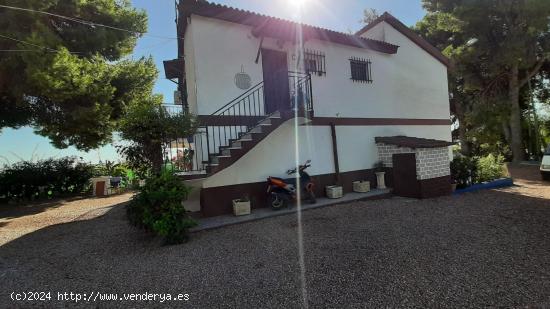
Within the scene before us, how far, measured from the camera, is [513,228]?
15.5ft

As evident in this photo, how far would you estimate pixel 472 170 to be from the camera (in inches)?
361

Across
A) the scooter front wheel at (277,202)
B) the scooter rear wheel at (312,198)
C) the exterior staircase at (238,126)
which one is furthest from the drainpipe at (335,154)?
the scooter front wheel at (277,202)

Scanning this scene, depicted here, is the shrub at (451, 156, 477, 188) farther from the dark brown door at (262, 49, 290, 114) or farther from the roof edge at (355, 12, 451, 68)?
the dark brown door at (262, 49, 290, 114)

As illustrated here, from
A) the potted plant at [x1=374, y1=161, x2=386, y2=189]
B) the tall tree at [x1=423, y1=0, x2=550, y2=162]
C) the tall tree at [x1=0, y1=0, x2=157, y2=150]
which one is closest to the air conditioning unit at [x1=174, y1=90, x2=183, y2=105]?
the tall tree at [x1=0, y1=0, x2=157, y2=150]

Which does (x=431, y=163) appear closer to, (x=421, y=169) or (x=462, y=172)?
(x=421, y=169)

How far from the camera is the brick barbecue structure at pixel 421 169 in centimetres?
761

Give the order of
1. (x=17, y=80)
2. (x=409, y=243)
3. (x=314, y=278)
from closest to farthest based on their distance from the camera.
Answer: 1. (x=314, y=278)
2. (x=409, y=243)
3. (x=17, y=80)

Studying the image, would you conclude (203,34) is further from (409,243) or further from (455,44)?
(455,44)

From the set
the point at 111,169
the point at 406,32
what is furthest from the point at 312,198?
the point at 111,169

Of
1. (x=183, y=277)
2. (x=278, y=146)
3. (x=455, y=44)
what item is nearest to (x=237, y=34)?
(x=278, y=146)

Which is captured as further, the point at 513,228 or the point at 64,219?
the point at 64,219

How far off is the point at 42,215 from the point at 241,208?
6742mm

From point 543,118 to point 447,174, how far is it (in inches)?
839

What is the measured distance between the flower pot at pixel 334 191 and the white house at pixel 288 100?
44 centimetres
